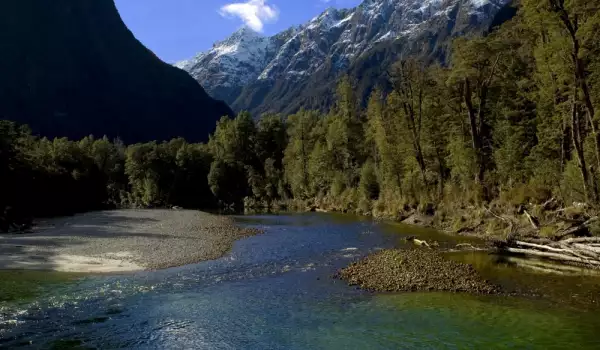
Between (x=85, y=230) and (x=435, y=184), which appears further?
(x=435, y=184)

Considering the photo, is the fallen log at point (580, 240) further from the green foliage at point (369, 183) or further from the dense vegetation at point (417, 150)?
the green foliage at point (369, 183)

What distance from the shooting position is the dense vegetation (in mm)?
37125

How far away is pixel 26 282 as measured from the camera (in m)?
27.0

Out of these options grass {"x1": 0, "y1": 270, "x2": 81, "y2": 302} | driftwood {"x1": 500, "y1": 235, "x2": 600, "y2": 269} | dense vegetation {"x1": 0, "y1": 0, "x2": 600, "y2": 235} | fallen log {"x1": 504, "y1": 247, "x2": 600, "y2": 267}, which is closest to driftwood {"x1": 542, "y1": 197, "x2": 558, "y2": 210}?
dense vegetation {"x1": 0, "y1": 0, "x2": 600, "y2": 235}

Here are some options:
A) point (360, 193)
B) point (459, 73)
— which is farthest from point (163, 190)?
point (459, 73)

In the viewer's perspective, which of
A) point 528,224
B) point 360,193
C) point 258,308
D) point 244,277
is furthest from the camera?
point 360,193

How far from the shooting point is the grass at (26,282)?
947 inches

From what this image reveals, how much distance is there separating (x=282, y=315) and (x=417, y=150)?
154ft

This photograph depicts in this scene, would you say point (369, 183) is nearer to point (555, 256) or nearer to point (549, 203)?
point (549, 203)

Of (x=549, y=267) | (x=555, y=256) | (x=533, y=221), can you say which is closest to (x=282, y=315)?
(x=549, y=267)

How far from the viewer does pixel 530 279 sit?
26.5 meters

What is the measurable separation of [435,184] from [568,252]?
1444 inches

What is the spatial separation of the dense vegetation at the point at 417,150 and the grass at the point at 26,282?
3598 centimetres

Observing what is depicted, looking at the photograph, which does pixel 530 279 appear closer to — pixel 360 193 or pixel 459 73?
pixel 459 73
